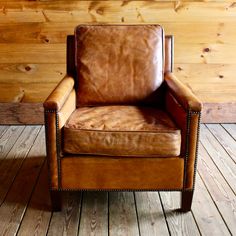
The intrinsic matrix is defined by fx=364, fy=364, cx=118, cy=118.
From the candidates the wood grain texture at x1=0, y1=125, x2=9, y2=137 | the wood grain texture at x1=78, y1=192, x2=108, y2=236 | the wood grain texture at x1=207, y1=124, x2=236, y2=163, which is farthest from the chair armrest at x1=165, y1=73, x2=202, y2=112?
the wood grain texture at x1=0, y1=125, x2=9, y2=137

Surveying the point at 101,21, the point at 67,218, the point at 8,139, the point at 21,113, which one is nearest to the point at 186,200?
the point at 67,218

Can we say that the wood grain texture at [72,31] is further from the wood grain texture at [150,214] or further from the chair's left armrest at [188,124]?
the wood grain texture at [150,214]

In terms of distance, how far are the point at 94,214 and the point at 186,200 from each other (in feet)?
1.55

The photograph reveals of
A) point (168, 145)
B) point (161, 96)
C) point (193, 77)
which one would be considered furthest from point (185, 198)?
point (193, 77)

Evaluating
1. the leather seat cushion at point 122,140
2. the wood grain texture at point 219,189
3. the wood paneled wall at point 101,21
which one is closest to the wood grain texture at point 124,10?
the wood paneled wall at point 101,21

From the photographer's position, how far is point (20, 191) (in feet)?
6.77

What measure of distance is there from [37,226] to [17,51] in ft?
5.47

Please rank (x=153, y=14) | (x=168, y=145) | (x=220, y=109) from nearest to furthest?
(x=168, y=145)
(x=153, y=14)
(x=220, y=109)

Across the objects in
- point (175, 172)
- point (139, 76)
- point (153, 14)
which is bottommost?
point (175, 172)

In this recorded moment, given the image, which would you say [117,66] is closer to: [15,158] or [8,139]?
[15,158]

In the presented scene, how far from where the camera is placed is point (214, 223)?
1788 millimetres

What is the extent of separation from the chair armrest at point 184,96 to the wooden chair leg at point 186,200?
44cm

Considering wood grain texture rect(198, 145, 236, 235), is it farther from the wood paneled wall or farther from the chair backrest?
the wood paneled wall

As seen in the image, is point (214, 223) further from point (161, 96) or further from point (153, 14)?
point (153, 14)
